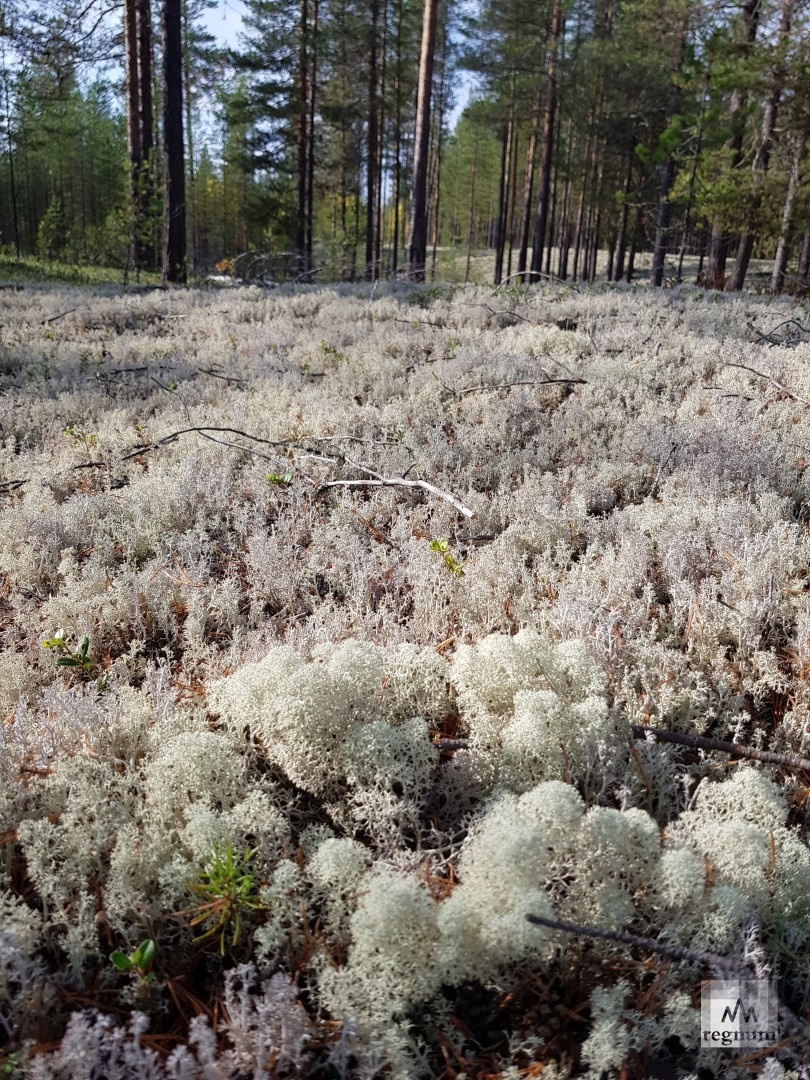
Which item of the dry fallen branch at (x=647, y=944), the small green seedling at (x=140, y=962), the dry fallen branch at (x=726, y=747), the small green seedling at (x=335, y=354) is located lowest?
the small green seedling at (x=140, y=962)

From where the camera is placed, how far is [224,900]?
180 centimetres

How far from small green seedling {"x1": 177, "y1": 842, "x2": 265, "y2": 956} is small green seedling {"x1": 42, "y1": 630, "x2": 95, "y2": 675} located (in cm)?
128

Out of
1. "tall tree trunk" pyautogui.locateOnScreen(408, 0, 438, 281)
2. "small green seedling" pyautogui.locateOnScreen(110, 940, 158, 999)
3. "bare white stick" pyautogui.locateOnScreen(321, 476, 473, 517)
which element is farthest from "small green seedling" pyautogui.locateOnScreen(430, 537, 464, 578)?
"tall tree trunk" pyautogui.locateOnScreen(408, 0, 438, 281)

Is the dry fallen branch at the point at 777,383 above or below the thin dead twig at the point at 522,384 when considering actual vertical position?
above

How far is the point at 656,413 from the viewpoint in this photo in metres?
5.12

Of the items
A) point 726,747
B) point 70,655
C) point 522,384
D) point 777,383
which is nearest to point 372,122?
point 522,384

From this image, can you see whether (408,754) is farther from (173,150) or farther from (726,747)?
(173,150)

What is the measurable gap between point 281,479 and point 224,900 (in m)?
2.84

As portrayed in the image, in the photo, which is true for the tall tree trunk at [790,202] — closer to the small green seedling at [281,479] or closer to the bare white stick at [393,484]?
the bare white stick at [393,484]

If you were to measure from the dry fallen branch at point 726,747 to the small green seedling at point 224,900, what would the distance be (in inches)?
53.0

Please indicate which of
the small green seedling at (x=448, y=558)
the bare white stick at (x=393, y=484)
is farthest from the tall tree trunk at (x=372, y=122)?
the small green seedling at (x=448, y=558)

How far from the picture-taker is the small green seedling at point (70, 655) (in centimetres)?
280

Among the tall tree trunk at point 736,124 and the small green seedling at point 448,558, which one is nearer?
the small green seedling at point 448,558

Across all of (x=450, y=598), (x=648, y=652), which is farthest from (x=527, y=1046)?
(x=450, y=598)
